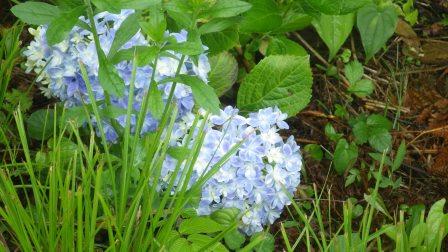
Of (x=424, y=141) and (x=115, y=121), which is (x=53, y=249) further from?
(x=424, y=141)

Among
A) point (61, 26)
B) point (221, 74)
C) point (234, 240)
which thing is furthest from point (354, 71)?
point (61, 26)

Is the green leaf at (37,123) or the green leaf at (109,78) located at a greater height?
the green leaf at (109,78)

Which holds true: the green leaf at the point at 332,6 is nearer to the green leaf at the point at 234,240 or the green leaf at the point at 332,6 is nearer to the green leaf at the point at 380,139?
the green leaf at the point at 380,139

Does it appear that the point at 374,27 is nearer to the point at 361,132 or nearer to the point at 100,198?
the point at 361,132

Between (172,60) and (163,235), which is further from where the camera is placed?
(172,60)

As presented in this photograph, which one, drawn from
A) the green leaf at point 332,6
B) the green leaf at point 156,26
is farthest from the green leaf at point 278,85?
the green leaf at point 156,26

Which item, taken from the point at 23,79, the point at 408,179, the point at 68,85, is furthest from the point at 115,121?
the point at 408,179
